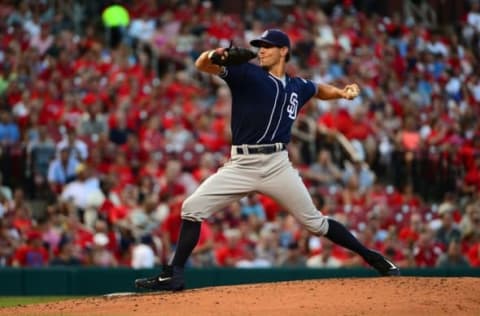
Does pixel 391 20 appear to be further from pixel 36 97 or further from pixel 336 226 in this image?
pixel 336 226

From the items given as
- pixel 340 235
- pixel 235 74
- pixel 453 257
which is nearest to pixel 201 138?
pixel 453 257

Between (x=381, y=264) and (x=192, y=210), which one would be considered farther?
(x=381, y=264)

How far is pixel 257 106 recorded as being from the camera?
9594 mm

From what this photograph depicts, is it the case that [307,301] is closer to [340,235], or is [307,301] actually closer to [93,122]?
[340,235]

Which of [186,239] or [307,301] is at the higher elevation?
[186,239]

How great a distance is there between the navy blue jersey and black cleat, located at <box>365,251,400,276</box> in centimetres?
127

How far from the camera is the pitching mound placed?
9000 mm

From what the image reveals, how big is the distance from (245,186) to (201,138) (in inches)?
289

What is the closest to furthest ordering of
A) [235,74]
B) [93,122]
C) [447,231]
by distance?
[235,74] → [447,231] → [93,122]

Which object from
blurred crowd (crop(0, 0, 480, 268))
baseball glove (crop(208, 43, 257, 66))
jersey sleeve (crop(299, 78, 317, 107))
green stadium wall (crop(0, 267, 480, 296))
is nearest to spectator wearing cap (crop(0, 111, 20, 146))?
blurred crowd (crop(0, 0, 480, 268))

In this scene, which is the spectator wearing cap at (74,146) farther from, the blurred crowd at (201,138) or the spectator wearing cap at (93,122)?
the spectator wearing cap at (93,122)

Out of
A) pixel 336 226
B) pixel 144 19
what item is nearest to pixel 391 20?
pixel 144 19

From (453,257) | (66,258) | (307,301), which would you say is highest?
(307,301)

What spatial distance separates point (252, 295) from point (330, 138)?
A: 7.93m
